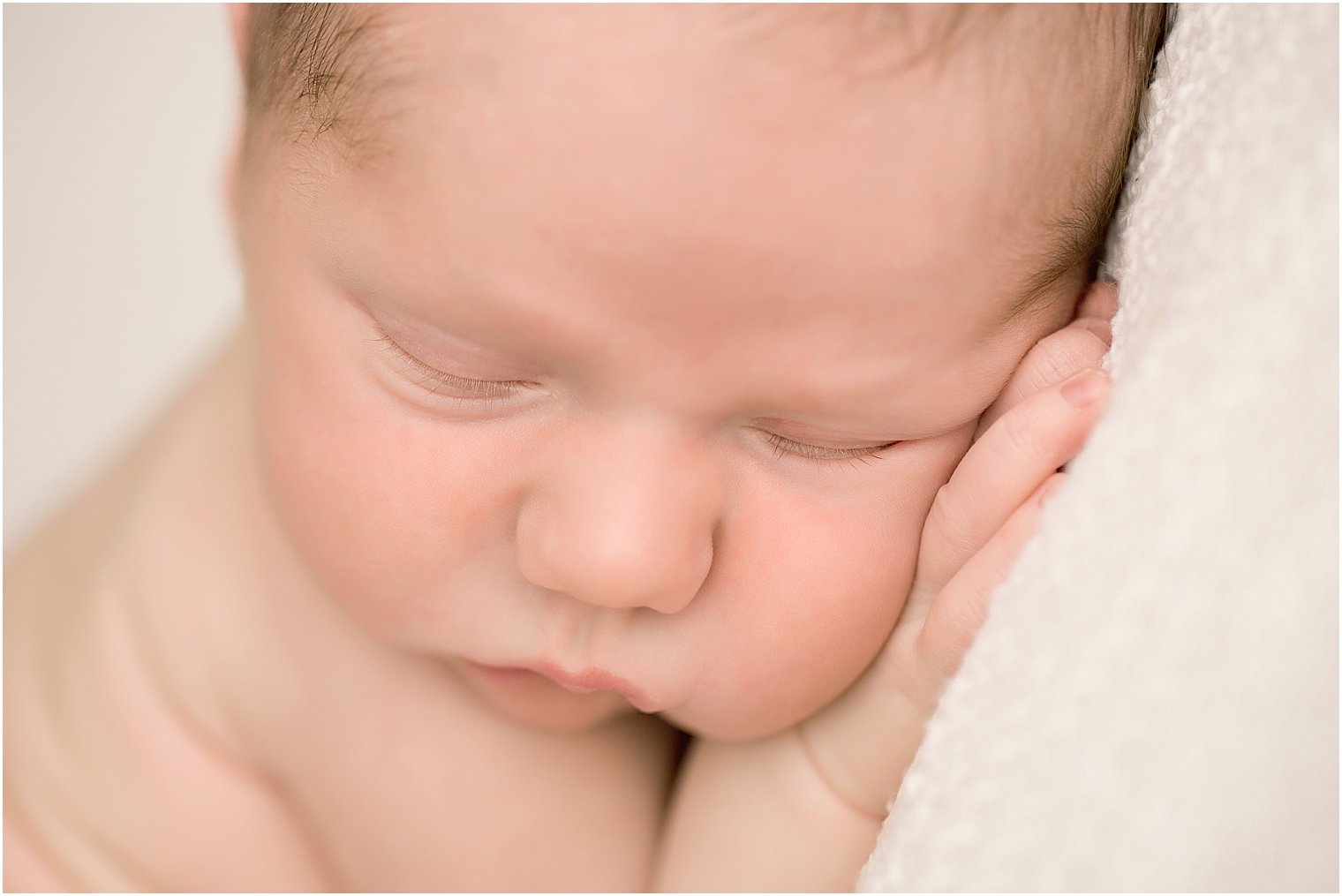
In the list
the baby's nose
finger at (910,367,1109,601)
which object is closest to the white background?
the baby's nose

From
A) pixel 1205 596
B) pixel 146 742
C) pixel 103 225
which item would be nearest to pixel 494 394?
pixel 1205 596

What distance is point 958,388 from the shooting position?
2.44 feet

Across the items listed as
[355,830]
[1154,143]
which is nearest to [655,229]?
[1154,143]

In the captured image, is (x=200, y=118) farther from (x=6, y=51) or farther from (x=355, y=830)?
(x=355, y=830)

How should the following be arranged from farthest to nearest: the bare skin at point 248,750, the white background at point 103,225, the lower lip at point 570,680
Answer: the white background at point 103,225 → the bare skin at point 248,750 → the lower lip at point 570,680

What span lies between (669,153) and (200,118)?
4.69 feet

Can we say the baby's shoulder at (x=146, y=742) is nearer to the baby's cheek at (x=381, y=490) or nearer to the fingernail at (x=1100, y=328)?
the baby's cheek at (x=381, y=490)

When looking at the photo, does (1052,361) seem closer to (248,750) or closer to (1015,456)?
(1015,456)

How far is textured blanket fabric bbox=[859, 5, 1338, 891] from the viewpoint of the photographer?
2.02 feet

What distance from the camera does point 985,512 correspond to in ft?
2.47

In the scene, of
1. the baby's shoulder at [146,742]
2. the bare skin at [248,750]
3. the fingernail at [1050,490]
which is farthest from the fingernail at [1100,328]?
the baby's shoulder at [146,742]

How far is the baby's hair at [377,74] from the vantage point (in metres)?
0.62

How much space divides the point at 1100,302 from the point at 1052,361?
2.9 inches

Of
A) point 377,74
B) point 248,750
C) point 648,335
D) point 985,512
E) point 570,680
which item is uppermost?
point 377,74
